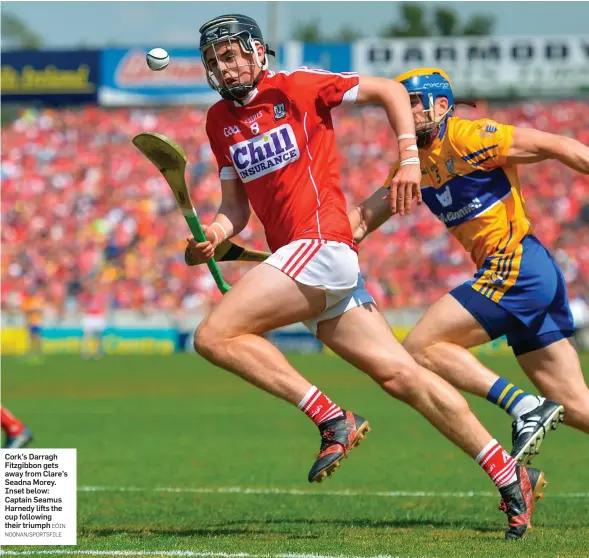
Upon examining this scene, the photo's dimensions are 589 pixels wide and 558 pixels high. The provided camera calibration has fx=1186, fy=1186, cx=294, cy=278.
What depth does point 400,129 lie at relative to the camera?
6.32m

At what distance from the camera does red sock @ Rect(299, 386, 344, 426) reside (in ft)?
20.4

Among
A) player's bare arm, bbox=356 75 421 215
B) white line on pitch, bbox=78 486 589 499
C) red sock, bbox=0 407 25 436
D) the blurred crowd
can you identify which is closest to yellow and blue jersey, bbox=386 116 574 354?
player's bare arm, bbox=356 75 421 215

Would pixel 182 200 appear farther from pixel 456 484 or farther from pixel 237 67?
pixel 456 484

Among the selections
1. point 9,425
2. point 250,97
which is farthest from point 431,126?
point 9,425

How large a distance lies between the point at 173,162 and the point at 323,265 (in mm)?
1073

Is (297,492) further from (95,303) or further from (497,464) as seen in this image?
(95,303)

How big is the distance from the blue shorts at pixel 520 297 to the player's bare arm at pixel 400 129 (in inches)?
43.3

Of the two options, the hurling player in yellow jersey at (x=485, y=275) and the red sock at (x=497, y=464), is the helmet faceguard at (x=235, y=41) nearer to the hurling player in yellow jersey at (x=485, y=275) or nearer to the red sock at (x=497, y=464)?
the hurling player in yellow jersey at (x=485, y=275)

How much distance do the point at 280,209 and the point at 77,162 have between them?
110ft

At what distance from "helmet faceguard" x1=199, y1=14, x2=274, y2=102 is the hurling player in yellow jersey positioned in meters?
1.24

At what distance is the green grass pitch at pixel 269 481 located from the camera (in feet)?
20.7

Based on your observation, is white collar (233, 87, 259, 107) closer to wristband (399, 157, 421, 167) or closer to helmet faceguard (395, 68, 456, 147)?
wristband (399, 157, 421, 167)

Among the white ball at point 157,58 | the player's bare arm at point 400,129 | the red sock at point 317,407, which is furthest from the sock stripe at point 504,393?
the white ball at point 157,58

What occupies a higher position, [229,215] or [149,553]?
[229,215]
